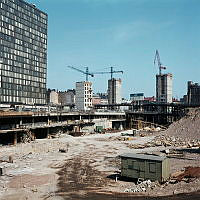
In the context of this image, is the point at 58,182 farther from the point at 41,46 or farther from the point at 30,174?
the point at 41,46

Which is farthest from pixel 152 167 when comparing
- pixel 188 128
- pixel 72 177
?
pixel 188 128

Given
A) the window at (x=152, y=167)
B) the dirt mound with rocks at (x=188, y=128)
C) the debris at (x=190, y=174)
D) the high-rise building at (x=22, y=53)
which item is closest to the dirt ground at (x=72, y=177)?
the debris at (x=190, y=174)

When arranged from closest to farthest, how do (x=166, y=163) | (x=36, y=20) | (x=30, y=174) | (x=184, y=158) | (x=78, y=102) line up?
(x=166, y=163)
(x=30, y=174)
(x=184, y=158)
(x=36, y=20)
(x=78, y=102)

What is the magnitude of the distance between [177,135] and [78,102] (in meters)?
113

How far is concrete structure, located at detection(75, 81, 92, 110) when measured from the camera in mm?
177625

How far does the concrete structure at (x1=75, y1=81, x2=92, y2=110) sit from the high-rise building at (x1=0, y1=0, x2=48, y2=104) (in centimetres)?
4491

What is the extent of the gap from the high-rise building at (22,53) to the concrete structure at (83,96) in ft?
147

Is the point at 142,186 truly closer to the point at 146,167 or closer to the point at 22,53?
the point at 146,167

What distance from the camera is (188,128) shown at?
245 feet

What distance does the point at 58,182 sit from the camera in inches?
1291

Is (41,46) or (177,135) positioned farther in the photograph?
(41,46)

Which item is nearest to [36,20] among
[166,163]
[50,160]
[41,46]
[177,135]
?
[41,46]

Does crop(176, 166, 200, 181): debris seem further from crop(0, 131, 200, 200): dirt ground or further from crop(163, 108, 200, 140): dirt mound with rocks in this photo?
crop(163, 108, 200, 140): dirt mound with rocks

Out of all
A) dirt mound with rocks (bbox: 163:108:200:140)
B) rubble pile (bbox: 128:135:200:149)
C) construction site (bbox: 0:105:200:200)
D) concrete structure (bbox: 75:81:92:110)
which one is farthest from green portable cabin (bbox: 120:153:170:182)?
concrete structure (bbox: 75:81:92:110)
